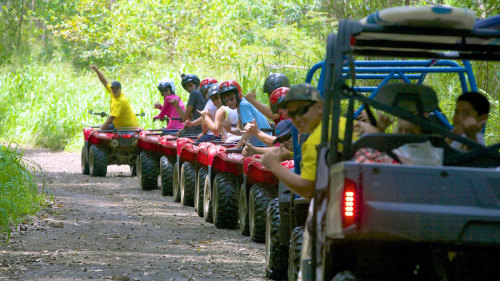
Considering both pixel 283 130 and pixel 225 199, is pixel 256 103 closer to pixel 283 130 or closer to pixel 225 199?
pixel 225 199

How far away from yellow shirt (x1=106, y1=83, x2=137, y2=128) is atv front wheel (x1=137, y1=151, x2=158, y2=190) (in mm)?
2578

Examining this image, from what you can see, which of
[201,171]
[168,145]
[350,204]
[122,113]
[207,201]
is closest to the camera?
[350,204]

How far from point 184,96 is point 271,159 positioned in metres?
18.0

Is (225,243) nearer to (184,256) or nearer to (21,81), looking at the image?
(184,256)

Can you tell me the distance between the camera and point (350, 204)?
4.12 metres

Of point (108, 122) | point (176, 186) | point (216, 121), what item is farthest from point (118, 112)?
point (216, 121)

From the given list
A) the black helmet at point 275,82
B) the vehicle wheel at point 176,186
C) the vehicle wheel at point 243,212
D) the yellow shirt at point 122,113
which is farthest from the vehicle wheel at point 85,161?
the black helmet at point 275,82

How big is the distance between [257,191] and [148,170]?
21.1 ft

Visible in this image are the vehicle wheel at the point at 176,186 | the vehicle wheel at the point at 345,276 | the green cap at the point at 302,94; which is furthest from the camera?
the vehicle wheel at the point at 176,186

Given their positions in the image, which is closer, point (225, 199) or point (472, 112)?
point (472, 112)

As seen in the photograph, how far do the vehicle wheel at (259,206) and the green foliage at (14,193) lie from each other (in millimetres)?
2454

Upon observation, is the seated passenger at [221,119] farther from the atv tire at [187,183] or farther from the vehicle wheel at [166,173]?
the vehicle wheel at [166,173]

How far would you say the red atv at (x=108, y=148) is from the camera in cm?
1747

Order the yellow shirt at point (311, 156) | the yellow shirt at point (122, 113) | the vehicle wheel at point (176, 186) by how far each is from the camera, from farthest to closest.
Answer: the yellow shirt at point (122, 113), the vehicle wheel at point (176, 186), the yellow shirt at point (311, 156)
